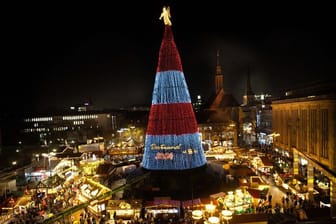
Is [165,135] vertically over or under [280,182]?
over

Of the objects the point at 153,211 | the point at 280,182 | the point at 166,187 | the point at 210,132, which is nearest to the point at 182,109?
the point at 166,187

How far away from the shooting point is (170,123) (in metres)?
21.7

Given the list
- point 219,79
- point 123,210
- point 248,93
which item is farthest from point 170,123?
point 248,93

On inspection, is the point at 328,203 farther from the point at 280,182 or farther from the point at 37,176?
the point at 37,176

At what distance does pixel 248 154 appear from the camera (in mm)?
37094

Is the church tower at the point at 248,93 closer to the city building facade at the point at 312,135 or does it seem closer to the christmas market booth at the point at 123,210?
the city building facade at the point at 312,135

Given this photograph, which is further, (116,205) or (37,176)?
(37,176)

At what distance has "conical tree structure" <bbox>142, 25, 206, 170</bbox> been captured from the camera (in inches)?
849

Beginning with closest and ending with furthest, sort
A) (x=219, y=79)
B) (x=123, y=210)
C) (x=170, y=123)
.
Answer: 1. (x=123, y=210)
2. (x=170, y=123)
3. (x=219, y=79)

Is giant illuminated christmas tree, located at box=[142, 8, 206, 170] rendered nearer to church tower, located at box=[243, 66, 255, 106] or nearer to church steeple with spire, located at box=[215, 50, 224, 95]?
church steeple with spire, located at box=[215, 50, 224, 95]

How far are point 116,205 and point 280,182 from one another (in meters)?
15.6

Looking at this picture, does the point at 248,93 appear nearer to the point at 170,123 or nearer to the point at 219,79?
the point at 219,79

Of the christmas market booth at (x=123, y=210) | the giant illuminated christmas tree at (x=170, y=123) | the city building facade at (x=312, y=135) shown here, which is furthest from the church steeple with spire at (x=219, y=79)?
the christmas market booth at (x=123, y=210)

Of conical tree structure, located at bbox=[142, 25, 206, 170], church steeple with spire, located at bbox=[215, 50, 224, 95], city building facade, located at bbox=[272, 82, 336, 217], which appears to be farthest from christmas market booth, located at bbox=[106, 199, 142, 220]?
church steeple with spire, located at bbox=[215, 50, 224, 95]
